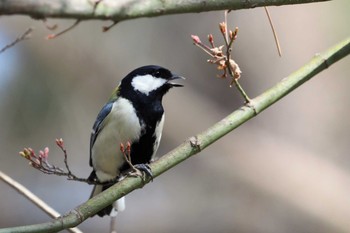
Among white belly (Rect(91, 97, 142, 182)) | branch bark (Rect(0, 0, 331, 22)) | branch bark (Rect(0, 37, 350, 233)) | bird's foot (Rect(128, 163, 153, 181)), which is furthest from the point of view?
white belly (Rect(91, 97, 142, 182))

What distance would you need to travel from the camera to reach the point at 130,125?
120 inches

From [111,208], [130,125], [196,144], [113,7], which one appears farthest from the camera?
[111,208]

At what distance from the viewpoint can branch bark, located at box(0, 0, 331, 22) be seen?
1.44 meters

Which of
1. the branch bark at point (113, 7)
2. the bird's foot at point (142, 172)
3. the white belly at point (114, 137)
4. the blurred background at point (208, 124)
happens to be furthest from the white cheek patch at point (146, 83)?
the blurred background at point (208, 124)

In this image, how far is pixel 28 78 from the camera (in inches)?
260

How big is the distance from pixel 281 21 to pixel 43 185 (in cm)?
292

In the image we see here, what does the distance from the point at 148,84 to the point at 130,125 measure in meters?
0.28

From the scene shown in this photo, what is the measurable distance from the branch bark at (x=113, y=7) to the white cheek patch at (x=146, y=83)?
129 centimetres

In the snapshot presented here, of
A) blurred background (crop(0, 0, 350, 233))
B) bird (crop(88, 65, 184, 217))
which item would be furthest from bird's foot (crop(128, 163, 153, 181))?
blurred background (crop(0, 0, 350, 233))

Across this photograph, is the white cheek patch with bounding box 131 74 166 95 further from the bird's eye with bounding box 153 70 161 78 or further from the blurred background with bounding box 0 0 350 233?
the blurred background with bounding box 0 0 350 233

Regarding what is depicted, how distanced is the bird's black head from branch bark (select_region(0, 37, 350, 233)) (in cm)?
83

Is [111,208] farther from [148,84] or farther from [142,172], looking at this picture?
[142,172]

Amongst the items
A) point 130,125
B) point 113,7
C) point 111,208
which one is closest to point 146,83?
point 130,125

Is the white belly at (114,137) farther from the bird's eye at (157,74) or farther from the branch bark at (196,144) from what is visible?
the branch bark at (196,144)
